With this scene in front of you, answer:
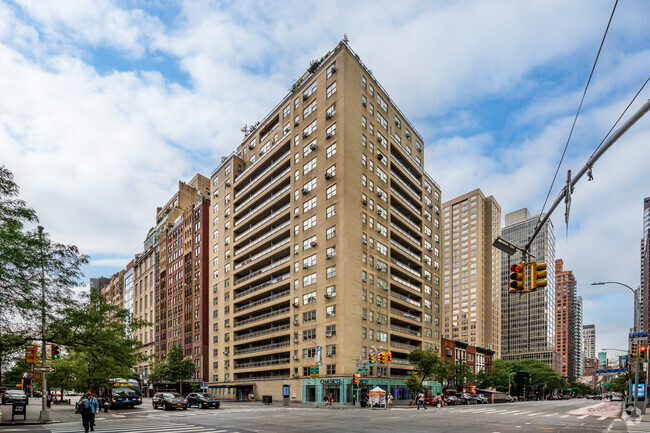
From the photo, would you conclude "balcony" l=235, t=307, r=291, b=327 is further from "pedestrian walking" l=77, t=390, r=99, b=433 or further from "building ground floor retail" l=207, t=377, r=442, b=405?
"pedestrian walking" l=77, t=390, r=99, b=433

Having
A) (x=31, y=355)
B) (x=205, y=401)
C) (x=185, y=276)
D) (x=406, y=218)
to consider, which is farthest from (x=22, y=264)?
(x=185, y=276)

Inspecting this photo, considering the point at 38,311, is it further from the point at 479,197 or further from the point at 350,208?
the point at 479,197

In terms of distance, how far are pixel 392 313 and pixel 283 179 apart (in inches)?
1162

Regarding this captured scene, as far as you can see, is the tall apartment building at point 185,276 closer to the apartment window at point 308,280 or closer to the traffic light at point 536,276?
the apartment window at point 308,280

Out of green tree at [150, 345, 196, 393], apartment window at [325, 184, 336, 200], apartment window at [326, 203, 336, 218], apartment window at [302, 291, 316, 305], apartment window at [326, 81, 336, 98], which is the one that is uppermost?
apartment window at [326, 81, 336, 98]

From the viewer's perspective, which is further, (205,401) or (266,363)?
(266,363)

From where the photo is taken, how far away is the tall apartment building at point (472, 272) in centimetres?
18262

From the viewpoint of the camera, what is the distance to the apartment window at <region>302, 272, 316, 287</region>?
71562 millimetres

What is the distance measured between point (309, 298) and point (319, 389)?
13214 mm

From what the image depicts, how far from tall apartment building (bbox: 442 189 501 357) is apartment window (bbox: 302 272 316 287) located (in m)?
126

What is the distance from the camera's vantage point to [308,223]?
246ft

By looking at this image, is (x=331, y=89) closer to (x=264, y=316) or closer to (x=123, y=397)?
(x=264, y=316)

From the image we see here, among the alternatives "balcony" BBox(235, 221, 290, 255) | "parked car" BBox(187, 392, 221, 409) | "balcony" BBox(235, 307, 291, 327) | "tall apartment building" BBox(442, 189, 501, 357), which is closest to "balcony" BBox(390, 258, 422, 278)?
"balcony" BBox(235, 221, 290, 255)

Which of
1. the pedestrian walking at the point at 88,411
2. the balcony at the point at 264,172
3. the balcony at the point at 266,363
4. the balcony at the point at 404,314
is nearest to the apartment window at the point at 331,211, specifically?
the balcony at the point at 264,172
